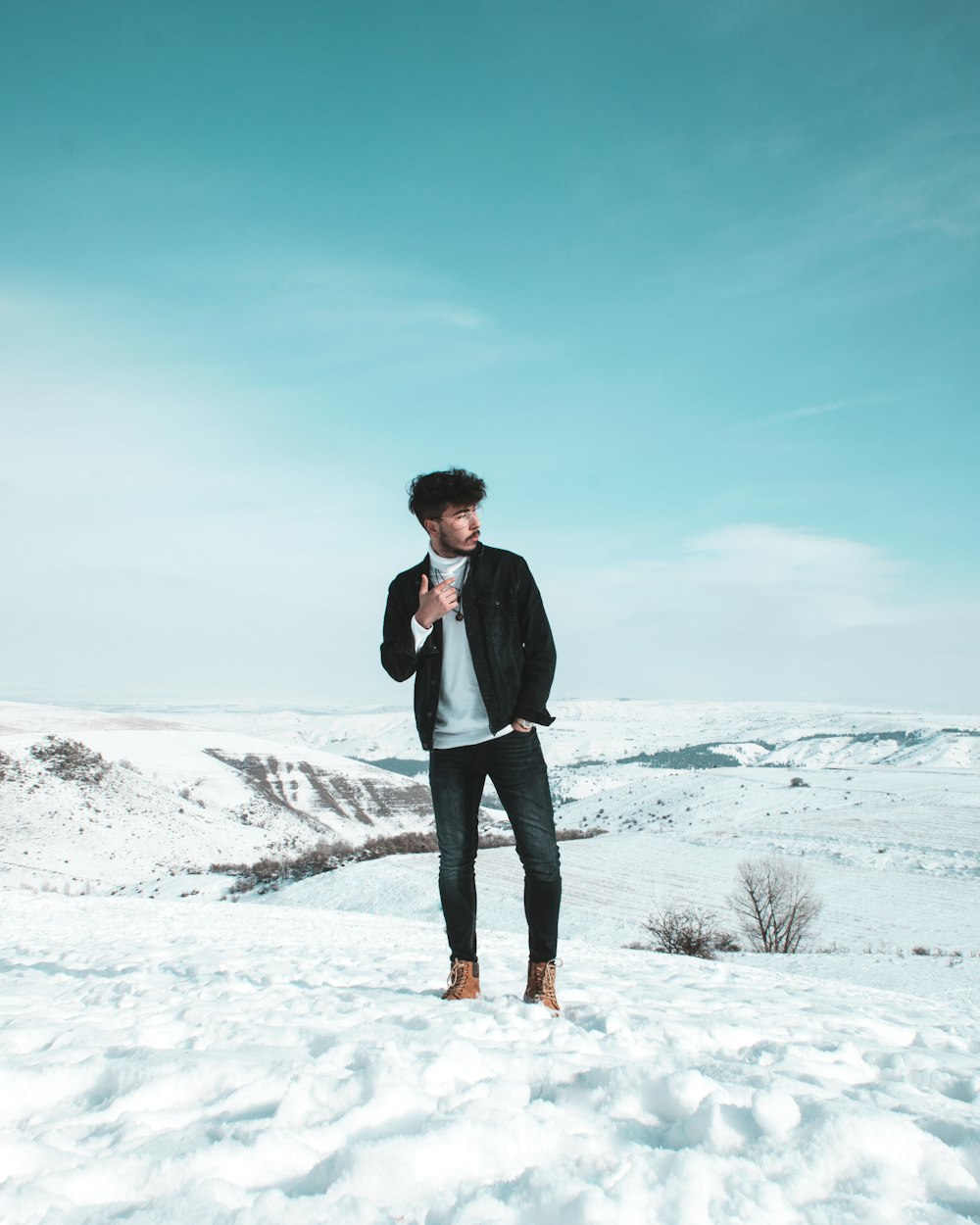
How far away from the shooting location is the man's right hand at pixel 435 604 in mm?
4188

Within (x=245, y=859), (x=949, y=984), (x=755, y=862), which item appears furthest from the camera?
(x=245, y=859)

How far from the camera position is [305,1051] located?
3.12 metres

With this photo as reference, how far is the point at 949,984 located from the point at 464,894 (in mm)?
12359

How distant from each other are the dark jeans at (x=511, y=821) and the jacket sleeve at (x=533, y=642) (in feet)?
0.81

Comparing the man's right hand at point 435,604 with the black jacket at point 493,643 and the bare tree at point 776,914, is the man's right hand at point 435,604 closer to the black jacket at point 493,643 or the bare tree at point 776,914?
the black jacket at point 493,643

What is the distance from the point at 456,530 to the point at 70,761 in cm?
7828

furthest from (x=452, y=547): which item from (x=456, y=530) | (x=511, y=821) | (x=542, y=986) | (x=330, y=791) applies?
(x=330, y=791)

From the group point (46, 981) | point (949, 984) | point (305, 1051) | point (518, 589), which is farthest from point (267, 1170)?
point (949, 984)

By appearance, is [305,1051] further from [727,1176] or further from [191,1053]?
[727,1176]

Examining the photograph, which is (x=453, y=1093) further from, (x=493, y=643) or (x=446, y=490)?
(x=446, y=490)

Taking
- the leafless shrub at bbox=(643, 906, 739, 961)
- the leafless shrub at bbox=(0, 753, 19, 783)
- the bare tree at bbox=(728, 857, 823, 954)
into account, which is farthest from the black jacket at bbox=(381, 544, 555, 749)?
the leafless shrub at bbox=(0, 753, 19, 783)

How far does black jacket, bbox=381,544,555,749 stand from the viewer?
4254 millimetres

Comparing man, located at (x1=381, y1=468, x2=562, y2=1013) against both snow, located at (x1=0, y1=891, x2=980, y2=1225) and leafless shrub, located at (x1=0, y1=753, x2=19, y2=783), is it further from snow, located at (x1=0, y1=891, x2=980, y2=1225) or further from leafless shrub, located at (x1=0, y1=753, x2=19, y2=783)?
leafless shrub, located at (x1=0, y1=753, x2=19, y2=783)

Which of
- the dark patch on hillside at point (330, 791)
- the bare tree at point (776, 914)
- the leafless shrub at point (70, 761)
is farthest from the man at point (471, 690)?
the dark patch on hillside at point (330, 791)
